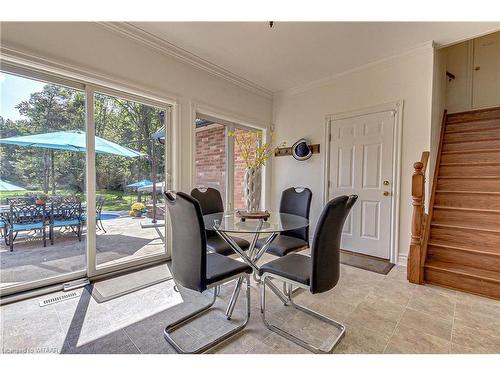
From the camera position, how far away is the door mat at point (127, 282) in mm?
2176

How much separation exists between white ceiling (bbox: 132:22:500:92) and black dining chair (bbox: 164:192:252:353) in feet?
6.47

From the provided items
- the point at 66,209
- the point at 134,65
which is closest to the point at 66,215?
the point at 66,209

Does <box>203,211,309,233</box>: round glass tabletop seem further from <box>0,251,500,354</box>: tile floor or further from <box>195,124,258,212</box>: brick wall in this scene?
<box>195,124,258,212</box>: brick wall

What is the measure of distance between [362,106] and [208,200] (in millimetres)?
2453

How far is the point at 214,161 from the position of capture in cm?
370

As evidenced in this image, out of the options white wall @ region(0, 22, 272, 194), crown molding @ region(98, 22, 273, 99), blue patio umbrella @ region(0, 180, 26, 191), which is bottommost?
blue patio umbrella @ region(0, 180, 26, 191)

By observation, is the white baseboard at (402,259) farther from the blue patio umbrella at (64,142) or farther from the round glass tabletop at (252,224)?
the blue patio umbrella at (64,142)

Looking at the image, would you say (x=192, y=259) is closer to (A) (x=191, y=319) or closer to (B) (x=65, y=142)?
(A) (x=191, y=319)

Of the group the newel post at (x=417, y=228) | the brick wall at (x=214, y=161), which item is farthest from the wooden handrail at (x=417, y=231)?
the brick wall at (x=214, y=161)

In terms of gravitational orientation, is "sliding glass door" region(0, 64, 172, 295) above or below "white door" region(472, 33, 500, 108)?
below

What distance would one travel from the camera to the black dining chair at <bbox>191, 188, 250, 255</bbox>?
7.55 ft

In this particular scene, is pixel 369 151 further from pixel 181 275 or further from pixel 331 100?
pixel 181 275

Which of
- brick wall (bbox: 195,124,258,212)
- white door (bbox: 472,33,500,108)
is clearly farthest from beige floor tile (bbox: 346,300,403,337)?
white door (bbox: 472,33,500,108)
